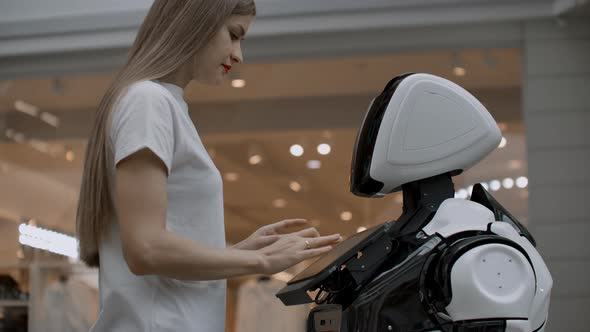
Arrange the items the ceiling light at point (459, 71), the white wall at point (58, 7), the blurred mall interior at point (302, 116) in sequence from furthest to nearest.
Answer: the white wall at point (58, 7)
the ceiling light at point (459, 71)
the blurred mall interior at point (302, 116)

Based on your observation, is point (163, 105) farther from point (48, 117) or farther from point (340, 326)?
point (48, 117)

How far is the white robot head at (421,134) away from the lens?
1.84 meters

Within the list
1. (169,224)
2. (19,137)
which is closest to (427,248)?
(169,224)

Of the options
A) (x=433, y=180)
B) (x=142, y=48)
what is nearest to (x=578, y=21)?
(x=433, y=180)

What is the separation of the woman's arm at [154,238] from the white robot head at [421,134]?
442 millimetres

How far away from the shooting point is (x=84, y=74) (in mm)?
6520

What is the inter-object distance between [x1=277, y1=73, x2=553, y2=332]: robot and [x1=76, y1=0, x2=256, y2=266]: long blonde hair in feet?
1.23

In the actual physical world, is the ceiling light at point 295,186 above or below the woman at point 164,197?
above

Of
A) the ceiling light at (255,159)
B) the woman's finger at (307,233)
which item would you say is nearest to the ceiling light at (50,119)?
the ceiling light at (255,159)

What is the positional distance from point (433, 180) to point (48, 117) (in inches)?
214

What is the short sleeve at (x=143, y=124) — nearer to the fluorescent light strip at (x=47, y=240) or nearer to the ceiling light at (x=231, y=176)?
the ceiling light at (x=231, y=176)

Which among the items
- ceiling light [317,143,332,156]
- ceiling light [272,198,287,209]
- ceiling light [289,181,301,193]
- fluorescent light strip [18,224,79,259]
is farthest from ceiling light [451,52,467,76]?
fluorescent light strip [18,224,79,259]

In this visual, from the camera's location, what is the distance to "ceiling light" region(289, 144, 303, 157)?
6531 millimetres

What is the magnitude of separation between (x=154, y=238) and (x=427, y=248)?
1.76 ft
